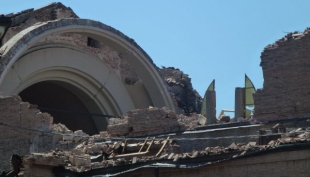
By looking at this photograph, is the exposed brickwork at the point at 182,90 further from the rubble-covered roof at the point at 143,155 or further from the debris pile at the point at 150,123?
the rubble-covered roof at the point at 143,155

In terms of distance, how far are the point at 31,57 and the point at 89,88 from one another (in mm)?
2808

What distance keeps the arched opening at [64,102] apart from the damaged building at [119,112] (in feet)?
0.15

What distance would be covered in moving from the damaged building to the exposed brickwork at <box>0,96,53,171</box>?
3 centimetres

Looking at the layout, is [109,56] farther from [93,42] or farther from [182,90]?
[182,90]

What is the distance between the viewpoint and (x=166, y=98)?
3331 cm

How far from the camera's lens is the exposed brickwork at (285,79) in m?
20.4

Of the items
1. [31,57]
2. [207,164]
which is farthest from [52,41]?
[207,164]

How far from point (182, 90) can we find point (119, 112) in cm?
473

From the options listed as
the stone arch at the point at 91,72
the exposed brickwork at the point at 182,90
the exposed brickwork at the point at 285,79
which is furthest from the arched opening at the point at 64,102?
the exposed brickwork at the point at 285,79

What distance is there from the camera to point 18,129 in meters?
24.9

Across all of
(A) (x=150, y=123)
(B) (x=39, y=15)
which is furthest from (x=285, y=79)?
(B) (x=39, y=15)

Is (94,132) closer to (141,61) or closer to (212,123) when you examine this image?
(141,61)

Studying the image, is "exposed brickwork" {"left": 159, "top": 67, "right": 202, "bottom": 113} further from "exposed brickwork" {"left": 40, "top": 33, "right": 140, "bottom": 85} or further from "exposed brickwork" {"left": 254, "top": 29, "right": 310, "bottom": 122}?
"exposed brickwork" {"left": 254, "top": 29, "right": 310, "bottom": 122}

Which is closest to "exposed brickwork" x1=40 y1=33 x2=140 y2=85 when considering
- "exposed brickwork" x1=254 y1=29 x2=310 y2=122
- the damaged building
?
the damaged building
